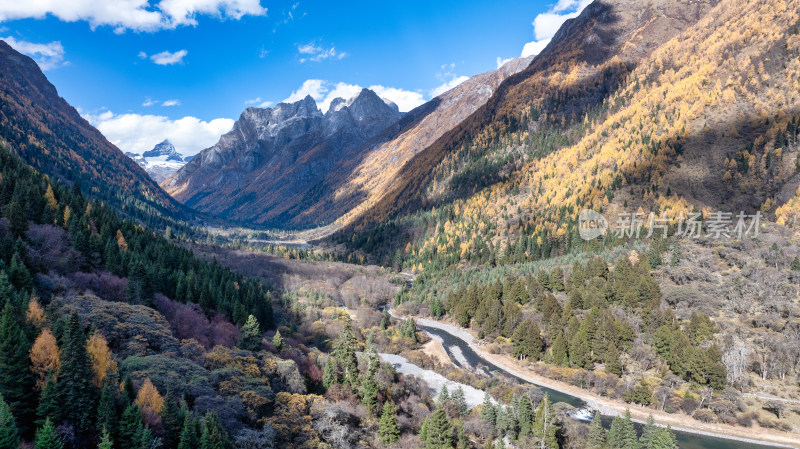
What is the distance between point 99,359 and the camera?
3741 centimetres

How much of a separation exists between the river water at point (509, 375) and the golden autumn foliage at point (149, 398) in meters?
64.0

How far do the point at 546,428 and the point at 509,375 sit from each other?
37932 millimetres

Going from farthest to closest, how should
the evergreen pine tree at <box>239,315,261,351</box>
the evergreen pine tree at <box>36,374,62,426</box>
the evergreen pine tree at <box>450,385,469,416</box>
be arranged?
1. the evergreen pine tree at <box>239,315,261,351</box>
2. the evergreen pine tree at <box>450,385,469,416</box>
3. the evergreen pine tree at <box>36,374,62,426</box>

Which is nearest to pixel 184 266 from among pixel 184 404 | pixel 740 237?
pixel 184 404

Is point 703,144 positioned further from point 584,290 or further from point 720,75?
point 584,290

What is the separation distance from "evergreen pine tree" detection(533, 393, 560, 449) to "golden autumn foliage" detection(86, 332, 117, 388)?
154ft

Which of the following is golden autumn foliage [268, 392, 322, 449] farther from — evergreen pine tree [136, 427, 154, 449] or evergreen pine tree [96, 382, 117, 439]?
evergreen pine tree [96, 382, 117, 439]

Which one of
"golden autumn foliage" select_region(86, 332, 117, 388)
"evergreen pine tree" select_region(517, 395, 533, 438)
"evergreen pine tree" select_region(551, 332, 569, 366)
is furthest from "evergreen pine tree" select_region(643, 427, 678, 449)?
"golden autumn foliage" select_region(86, 332, 117, 388)

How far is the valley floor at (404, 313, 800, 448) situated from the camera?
6381 cm

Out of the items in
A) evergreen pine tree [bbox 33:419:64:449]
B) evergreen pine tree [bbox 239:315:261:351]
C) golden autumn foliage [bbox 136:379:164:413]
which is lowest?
evergreen pine tree [bbox 239:315:261:351]

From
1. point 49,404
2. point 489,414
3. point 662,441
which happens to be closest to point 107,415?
point 49,404

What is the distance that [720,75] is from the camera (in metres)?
159

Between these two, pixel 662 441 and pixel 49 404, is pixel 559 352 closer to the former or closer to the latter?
pixel 662 441

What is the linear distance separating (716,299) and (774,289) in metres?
9.97
